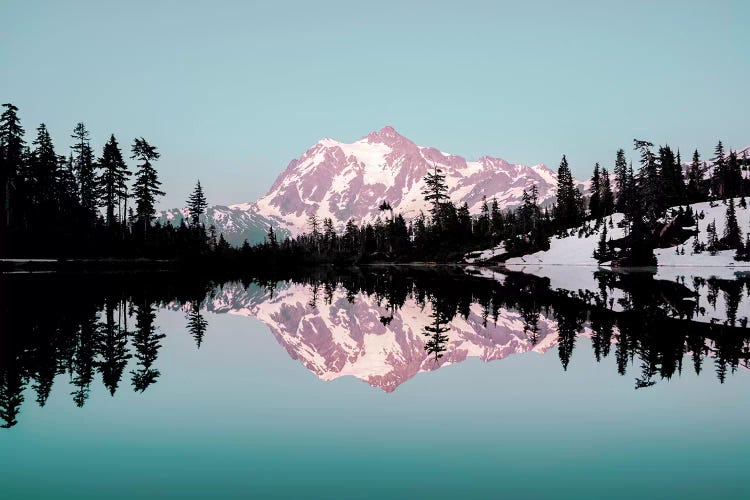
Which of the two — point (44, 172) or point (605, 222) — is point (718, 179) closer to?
point (605, 222)

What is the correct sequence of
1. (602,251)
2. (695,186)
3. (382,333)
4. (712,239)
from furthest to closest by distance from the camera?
(695,186) < (602,251) < (712,239) < (382,333)

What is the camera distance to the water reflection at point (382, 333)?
541 inches

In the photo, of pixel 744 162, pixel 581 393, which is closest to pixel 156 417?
pixel 581 393

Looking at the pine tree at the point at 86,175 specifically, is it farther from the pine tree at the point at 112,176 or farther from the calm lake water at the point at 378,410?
the calm lake water at the point at 378,410

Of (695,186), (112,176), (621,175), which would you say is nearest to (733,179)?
(695,186)

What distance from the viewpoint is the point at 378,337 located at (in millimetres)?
20781

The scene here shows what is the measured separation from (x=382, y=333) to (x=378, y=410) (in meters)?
11.0

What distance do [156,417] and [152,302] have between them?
22.8 metres

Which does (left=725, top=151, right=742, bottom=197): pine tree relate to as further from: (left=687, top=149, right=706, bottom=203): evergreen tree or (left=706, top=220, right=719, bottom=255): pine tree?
(left=706, top=220, right=719, bottom=255): pine tree

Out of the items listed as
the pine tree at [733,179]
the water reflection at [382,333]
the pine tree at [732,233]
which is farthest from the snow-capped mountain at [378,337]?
the pine tree at [733,179]

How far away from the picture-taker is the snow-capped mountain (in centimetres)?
1520

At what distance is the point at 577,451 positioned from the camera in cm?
815

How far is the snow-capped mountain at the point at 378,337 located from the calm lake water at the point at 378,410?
132 mm

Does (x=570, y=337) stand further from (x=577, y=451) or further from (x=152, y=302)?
(x=152, y=302)
